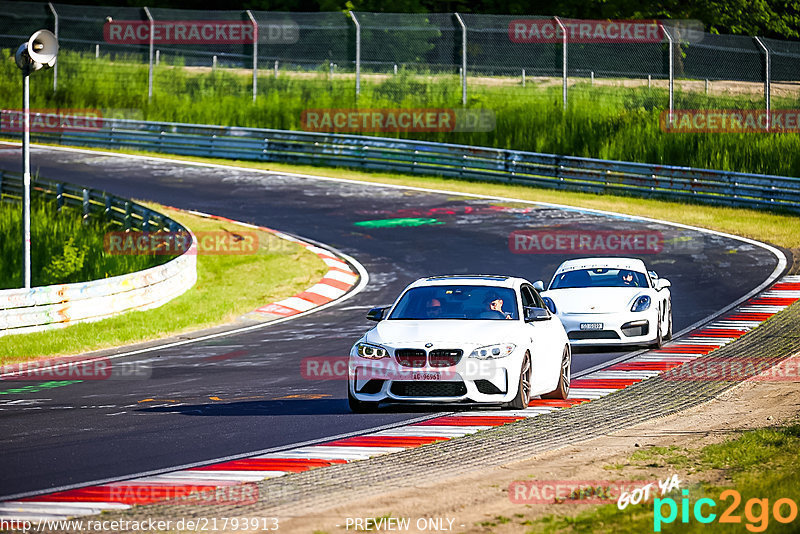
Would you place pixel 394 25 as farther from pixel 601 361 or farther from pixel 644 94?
pixel 601 361

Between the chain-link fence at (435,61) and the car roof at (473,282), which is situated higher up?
the chain-link fence at (435,61)

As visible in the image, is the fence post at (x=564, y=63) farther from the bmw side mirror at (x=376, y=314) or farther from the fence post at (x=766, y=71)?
the bmw side mirror at (x=376, y=314)

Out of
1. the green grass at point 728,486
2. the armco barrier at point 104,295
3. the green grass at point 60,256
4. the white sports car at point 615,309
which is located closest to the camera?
the green grass at point 728,486

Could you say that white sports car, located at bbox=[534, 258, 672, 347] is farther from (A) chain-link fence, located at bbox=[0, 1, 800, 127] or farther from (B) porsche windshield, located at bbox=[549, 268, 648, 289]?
(A) chain-link fence, located at bbox=[0, 1, 800, 127]

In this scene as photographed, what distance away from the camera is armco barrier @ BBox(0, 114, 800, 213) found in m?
31.3

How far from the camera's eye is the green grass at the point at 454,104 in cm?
3453

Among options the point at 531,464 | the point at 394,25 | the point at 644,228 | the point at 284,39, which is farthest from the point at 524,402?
the point at 284,39

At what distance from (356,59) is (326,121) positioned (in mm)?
2859

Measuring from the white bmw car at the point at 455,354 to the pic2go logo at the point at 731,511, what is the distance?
3692 millimetres

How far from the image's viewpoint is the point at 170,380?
48.0 feet

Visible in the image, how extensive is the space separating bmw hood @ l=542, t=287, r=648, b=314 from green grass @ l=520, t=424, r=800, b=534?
5.83m

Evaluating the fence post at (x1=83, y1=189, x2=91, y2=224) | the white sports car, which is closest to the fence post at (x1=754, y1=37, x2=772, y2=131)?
the white sports car

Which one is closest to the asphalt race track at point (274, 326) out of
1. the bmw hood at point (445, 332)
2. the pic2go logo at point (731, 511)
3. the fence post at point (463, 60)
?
the bmw hood at point (445, 332)

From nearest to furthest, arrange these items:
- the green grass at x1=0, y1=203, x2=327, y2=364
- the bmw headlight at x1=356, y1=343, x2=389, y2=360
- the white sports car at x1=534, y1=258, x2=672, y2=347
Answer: the bmw headlight at x1=356, y1=343, x2=389, y2=360 → the white sports car at x1=534, y1=258, x2=672, y2=347 → the green grass at x1=0, y1=203, x2=327, y2=364
